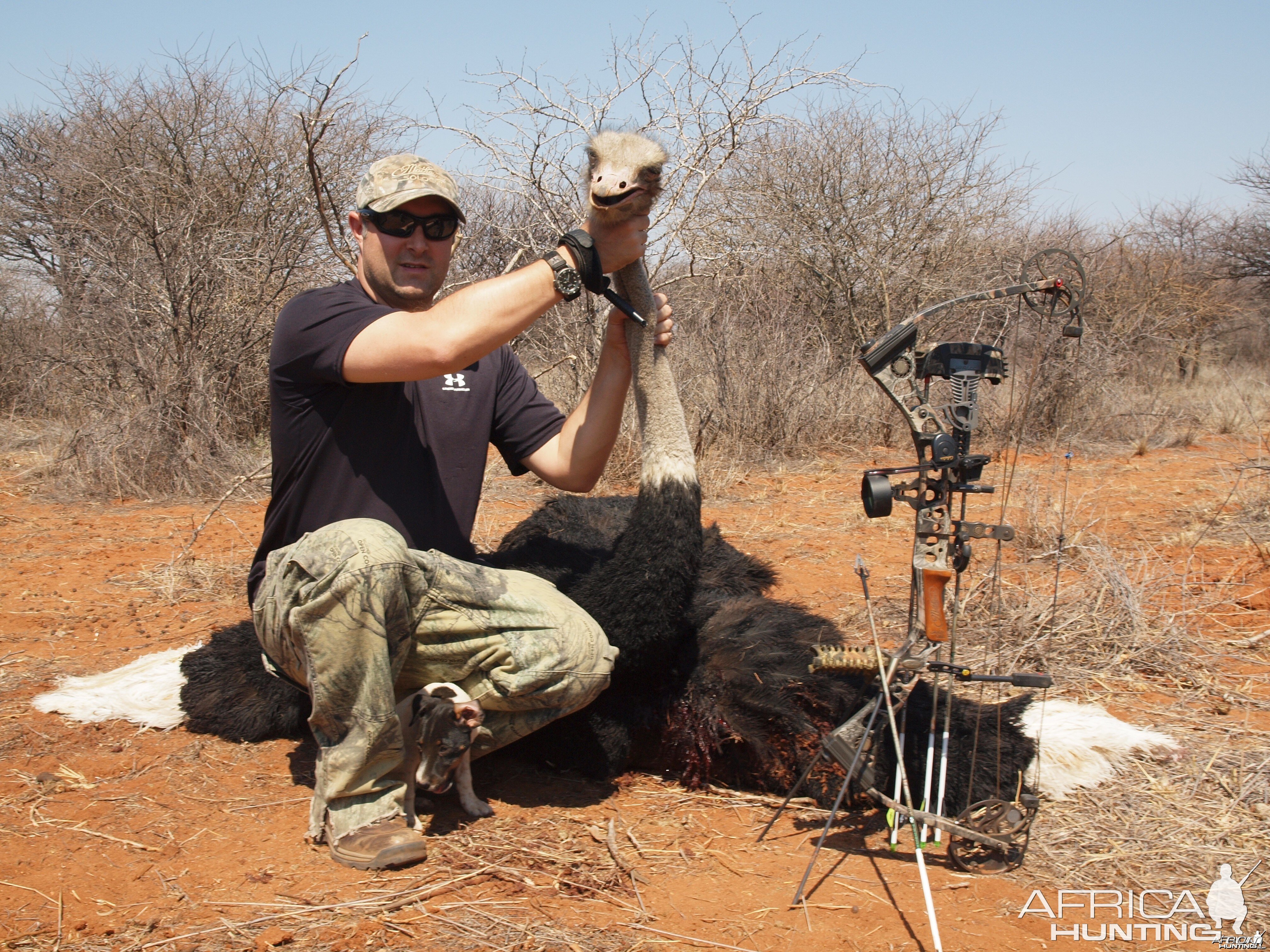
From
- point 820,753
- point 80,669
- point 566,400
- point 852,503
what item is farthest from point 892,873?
point 566,400

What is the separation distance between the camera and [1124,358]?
10.9m

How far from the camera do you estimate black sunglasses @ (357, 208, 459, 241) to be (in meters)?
2.75

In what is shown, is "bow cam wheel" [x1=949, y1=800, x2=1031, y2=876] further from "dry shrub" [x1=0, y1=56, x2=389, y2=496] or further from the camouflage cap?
"dry shrub" [x1=0, y1=56, x2=389, y2=496]

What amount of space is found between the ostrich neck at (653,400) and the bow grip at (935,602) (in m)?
0.73

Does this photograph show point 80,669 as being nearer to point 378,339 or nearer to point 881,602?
point 378,339

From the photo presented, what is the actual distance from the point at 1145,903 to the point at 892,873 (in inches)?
22.0

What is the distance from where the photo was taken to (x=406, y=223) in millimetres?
2771

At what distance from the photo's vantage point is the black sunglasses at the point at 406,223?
9.02 feet

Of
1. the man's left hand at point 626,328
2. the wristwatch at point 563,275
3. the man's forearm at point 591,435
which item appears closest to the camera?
the wristwatch at point 563,275

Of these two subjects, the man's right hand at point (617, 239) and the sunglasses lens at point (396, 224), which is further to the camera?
the sunglasses lens at point (396, 224)

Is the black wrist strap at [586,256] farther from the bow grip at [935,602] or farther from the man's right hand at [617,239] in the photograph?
the bow grip at [935,602]

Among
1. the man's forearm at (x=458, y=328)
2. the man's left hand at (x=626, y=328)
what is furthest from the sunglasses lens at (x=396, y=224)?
the man's left hand at (x=626, y=328)

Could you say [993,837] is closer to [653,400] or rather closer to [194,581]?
[653,400]

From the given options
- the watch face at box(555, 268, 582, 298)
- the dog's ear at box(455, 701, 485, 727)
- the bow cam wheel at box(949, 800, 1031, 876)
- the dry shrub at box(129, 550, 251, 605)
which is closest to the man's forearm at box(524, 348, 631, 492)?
the watch face at box(555, 268, 582, 298)
